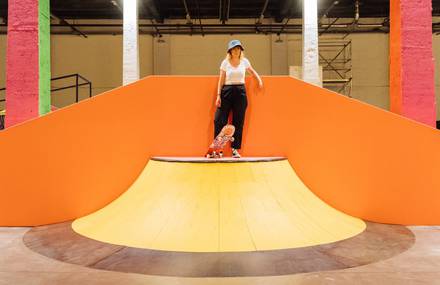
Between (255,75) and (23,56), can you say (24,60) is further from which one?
(255,75)

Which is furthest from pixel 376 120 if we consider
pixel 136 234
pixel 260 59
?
pixel 260 59

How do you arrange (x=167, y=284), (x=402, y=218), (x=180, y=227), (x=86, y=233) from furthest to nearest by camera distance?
(x=402, y=218)
(x=86, y=233)
(x=180, y=227)
(x=167, y=284)

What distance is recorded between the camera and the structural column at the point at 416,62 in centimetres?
613

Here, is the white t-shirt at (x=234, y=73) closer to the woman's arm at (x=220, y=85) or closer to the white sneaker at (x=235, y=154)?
the woman's arm at (x=220, y=85)

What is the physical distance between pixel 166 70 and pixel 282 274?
13.8 m

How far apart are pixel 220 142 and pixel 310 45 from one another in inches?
170

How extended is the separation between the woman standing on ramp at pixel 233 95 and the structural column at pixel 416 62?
2.68 m

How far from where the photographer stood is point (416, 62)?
6152 mm

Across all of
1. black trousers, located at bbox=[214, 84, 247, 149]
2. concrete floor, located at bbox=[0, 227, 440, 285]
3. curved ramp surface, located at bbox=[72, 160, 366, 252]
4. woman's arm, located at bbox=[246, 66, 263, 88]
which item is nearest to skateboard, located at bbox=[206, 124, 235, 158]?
black trousers, located at bbox=[214, 84, 247, 149]

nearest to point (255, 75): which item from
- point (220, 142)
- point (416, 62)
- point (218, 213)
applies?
point (220, 142)

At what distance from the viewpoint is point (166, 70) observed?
51.9 ft

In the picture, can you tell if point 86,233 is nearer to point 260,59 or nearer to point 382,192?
point 382,192

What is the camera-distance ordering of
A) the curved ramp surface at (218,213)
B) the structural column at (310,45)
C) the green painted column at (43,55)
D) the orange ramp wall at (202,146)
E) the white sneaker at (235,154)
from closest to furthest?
the curved ramp surface at (218,213) < the orange ramp wall at (202,146) < the white sneaker at (235,154) < the green painted column at (43,55) < the structural column at (310,45)

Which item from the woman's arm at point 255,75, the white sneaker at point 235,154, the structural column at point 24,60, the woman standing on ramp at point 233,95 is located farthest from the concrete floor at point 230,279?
the structural column at point 24,60
